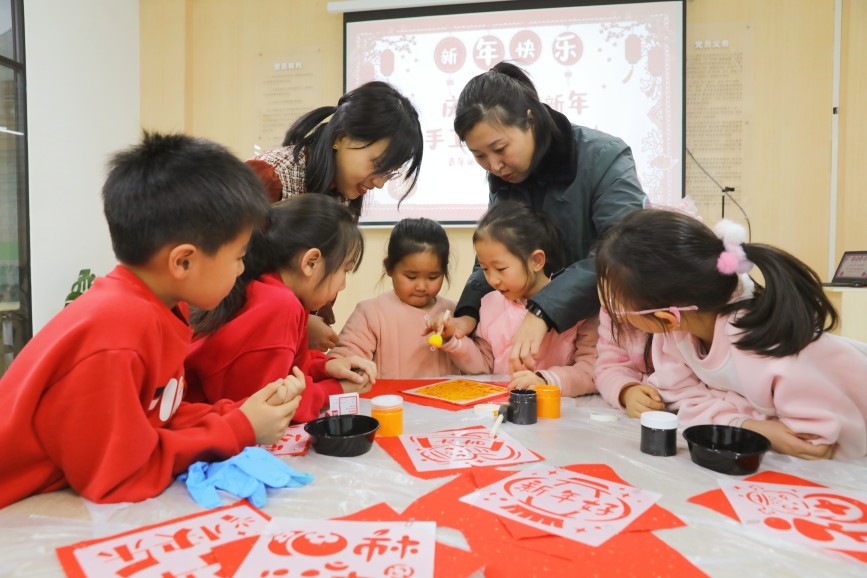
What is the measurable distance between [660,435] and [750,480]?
0.48ft

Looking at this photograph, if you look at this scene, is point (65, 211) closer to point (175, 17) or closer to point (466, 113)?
point (175, 17)

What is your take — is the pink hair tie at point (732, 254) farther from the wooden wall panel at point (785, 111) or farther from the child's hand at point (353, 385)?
the wooden wall panel at point (785, 111)

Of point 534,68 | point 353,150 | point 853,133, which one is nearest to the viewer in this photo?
point 353,150

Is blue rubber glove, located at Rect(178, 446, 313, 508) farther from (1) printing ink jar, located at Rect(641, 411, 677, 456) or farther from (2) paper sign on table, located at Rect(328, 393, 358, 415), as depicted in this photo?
(1) printing ink jar, located at Rect(641, 411, 677, 456)

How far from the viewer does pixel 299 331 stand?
4.52 feet

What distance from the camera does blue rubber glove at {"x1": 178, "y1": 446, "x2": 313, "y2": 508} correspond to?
797 millimetres

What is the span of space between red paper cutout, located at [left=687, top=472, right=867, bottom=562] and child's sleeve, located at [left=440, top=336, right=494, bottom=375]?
3.20 feet

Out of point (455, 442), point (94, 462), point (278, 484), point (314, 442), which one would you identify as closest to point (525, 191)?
point (455, 442)

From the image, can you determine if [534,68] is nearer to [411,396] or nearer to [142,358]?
[411,396]

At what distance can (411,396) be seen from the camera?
1.45m

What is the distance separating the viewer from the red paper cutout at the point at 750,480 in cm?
73

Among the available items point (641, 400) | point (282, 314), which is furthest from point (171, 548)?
point (641, 400)

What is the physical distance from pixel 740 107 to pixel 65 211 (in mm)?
3910

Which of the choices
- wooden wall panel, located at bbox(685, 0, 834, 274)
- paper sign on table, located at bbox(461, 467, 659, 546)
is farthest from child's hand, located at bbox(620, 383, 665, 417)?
wooden wall panel, located at bbox(685, 0, 834, 274)
